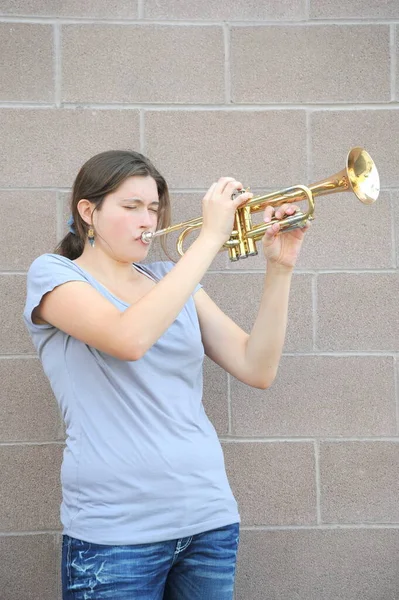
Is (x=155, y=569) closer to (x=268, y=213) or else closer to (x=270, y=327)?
(x=270, y=327)

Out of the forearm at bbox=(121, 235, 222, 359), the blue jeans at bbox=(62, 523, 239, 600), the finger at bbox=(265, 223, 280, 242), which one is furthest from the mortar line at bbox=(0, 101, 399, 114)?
the blue jeans at bbox=(62, 523, 239, 600)

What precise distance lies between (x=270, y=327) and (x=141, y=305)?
0.40 meters

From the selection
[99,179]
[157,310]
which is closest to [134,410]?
[157,310]

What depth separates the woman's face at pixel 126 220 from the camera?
5.66 feet

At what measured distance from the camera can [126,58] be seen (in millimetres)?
2168

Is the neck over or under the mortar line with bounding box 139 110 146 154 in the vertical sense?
under

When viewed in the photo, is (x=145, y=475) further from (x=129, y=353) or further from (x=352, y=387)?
(x=352, y=387)

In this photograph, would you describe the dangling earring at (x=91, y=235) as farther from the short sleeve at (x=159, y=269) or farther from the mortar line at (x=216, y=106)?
the mortar line at (x=216, y=106)

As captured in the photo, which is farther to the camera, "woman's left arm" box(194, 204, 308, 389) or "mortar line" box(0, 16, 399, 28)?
"mortar line" box(0, 16, 399, 28)

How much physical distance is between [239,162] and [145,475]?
1012mm

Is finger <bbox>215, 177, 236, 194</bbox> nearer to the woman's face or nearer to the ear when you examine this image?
the woman's face

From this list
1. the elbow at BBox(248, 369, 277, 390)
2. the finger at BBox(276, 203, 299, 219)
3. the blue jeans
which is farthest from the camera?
the elbow at BBox(248, 369, 277, 390)

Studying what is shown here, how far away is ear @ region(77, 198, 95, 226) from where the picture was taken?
69.6 inches

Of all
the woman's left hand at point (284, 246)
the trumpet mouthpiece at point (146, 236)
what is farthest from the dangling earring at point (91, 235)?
the woman's left hand at point (284, 246)
